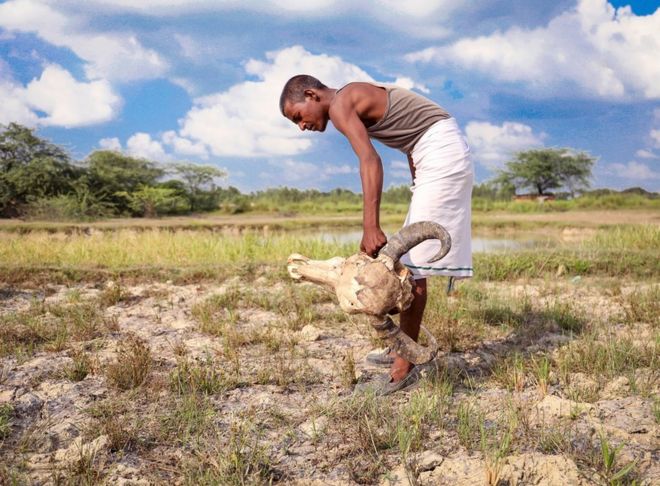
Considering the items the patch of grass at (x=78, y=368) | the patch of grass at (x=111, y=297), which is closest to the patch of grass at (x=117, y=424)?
the patch of grass at (x=78, y=368)

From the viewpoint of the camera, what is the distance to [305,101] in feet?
10.4

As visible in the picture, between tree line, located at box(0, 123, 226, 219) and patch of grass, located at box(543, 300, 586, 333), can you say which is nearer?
patch of grass, located at box(543, 300, 586, 333)

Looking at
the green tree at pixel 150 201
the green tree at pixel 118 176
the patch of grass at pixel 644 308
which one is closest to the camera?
the patch of grass at pixel 644 308

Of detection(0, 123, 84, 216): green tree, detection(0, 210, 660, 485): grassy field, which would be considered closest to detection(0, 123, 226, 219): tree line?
detection(0, 123, 84, 216): green tree

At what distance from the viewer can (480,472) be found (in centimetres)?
226

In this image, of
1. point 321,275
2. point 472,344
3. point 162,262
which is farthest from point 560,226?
point 321,275

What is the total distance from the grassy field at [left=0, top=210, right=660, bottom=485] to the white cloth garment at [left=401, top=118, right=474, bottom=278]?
65 centimetres

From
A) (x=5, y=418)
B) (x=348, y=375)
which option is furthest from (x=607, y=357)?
(x=5, y=418)

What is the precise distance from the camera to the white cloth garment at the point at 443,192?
10.4 ft

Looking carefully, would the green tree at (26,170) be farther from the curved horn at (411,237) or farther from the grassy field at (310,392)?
the curved horn at (411,237)

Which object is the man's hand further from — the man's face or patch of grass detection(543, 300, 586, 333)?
patch of grass detection(543, 300, 586, 333)

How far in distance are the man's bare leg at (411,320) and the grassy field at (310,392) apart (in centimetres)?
14

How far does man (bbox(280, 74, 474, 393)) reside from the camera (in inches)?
123

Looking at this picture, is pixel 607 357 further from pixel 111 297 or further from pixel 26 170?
pixel 26 170
